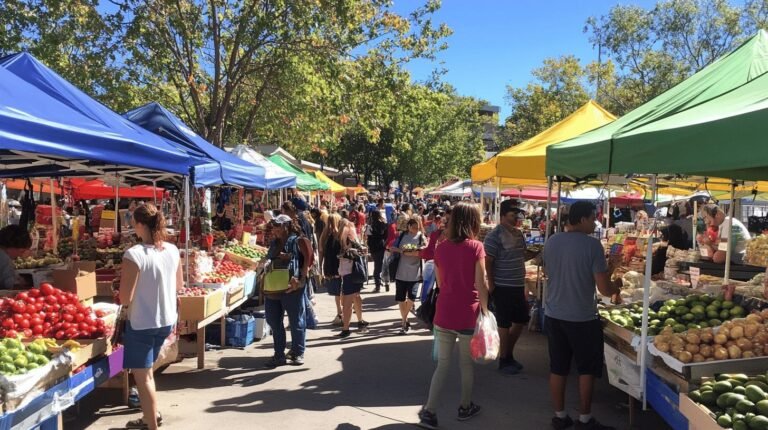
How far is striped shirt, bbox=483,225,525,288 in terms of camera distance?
6242 millimetres

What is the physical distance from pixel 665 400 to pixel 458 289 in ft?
Answer: 5.59

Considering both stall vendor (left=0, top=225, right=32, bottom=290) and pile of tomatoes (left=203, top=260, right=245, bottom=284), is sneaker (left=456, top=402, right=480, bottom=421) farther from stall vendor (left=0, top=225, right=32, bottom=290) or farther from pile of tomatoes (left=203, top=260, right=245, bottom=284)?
stall vendor (left=0, top=225, right=32, bottom=290)

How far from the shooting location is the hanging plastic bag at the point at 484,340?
4.61m

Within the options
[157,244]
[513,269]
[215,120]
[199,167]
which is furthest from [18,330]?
[215,120]

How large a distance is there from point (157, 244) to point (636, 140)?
3.75 meters

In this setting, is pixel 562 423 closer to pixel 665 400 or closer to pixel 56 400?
pixel 665 400

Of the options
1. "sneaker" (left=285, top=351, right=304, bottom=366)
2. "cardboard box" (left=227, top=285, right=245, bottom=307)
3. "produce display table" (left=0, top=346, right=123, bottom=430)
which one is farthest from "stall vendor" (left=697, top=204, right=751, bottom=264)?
"produce display table" (left=0, top=346, right=123, bottom=430)

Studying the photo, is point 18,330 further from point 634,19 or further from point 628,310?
point 634,19

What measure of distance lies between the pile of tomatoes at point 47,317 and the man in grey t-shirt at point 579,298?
12.3 ft

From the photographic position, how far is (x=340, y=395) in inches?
229

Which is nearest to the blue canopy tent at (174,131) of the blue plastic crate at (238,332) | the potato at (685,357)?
the blue plastic crate at (238,332)

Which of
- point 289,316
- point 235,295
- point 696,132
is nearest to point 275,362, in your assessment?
point 289,316

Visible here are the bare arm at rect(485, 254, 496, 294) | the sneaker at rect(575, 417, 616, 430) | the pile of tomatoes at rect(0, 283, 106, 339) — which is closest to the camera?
the pile of tomatoes at rect(0, 283, 106, 339)

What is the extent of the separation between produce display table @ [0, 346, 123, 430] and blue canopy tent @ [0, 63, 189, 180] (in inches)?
63.1
